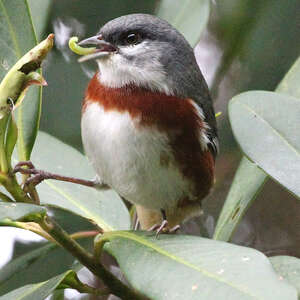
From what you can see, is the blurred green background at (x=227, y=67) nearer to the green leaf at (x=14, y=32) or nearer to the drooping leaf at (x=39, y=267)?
the drooping leaf at (x=39, y=267)

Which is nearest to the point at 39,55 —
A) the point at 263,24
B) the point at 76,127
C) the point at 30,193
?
the point at 30,193

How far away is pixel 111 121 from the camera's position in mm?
2535

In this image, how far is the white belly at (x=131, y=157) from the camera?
8.21 feet

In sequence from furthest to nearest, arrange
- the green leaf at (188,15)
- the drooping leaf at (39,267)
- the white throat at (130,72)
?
the green leaf at (188,15) → the drooping leaf at (39,267) → the white throat at (130,72)

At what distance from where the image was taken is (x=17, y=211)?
5.74ft

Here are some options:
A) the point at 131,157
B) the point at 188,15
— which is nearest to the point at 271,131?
the point at 131,157

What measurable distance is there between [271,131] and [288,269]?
460 millimetres

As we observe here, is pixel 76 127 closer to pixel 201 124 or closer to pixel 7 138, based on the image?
pixel 201 124

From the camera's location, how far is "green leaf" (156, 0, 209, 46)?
3066 mm

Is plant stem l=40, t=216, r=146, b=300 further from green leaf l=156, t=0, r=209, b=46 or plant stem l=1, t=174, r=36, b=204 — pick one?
green leaf l=156, t=0, r=209, b=46

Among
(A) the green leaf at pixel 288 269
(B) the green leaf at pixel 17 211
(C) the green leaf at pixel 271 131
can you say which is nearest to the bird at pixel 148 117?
(C) the green leaf at pixel 271 131

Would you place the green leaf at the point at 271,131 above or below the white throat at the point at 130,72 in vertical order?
above

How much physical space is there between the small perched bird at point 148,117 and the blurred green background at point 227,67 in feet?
Answer: 1.29

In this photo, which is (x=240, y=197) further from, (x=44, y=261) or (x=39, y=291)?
(x=44, y=261)
